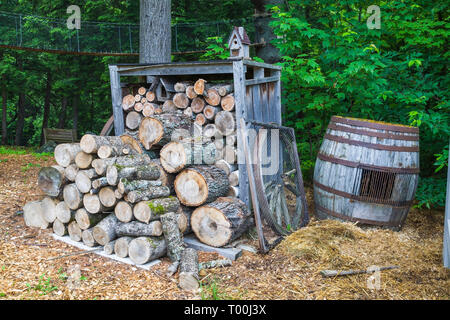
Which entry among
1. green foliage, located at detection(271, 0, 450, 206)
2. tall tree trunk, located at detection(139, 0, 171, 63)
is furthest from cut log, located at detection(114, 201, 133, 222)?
tall tree trunk, located at detection(139, 0, 171, 63)

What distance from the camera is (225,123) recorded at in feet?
14.8

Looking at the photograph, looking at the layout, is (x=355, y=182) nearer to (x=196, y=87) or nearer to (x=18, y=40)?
(x=196, y=87)

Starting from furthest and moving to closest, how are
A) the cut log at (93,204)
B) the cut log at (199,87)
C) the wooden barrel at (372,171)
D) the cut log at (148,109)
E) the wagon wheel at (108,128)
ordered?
the wagon wheel at (108,128) → the cut log at (148,109) → the wooden barrel at (372,171) → the cut log at (199,87) → the cut log at (93,204)

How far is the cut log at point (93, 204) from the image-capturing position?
395 cm

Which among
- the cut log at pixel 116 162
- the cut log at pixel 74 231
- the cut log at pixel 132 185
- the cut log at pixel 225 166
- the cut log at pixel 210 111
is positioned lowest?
the cut log at pixel 74 231

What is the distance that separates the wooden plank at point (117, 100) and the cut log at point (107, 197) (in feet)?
5.10

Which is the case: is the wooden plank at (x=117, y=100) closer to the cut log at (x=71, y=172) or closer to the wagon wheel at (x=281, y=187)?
the cut log at (x=71, y=172)

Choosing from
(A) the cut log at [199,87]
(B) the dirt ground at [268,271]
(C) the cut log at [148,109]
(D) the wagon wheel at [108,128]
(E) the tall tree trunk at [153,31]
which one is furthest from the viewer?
(E) the tall tree trunk at [153,31]

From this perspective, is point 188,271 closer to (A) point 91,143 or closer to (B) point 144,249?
(B) point 144,249

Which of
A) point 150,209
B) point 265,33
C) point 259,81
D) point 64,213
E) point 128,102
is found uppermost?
point 265,33

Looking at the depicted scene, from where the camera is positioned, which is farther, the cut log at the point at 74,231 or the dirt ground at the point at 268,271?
the cut log at the point at 74,231

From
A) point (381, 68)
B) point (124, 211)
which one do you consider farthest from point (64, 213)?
point (381, 68)

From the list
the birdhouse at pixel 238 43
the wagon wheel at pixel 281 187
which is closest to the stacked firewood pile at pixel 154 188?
the birdhouse at pixel 238 43

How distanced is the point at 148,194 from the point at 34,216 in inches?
66.8
